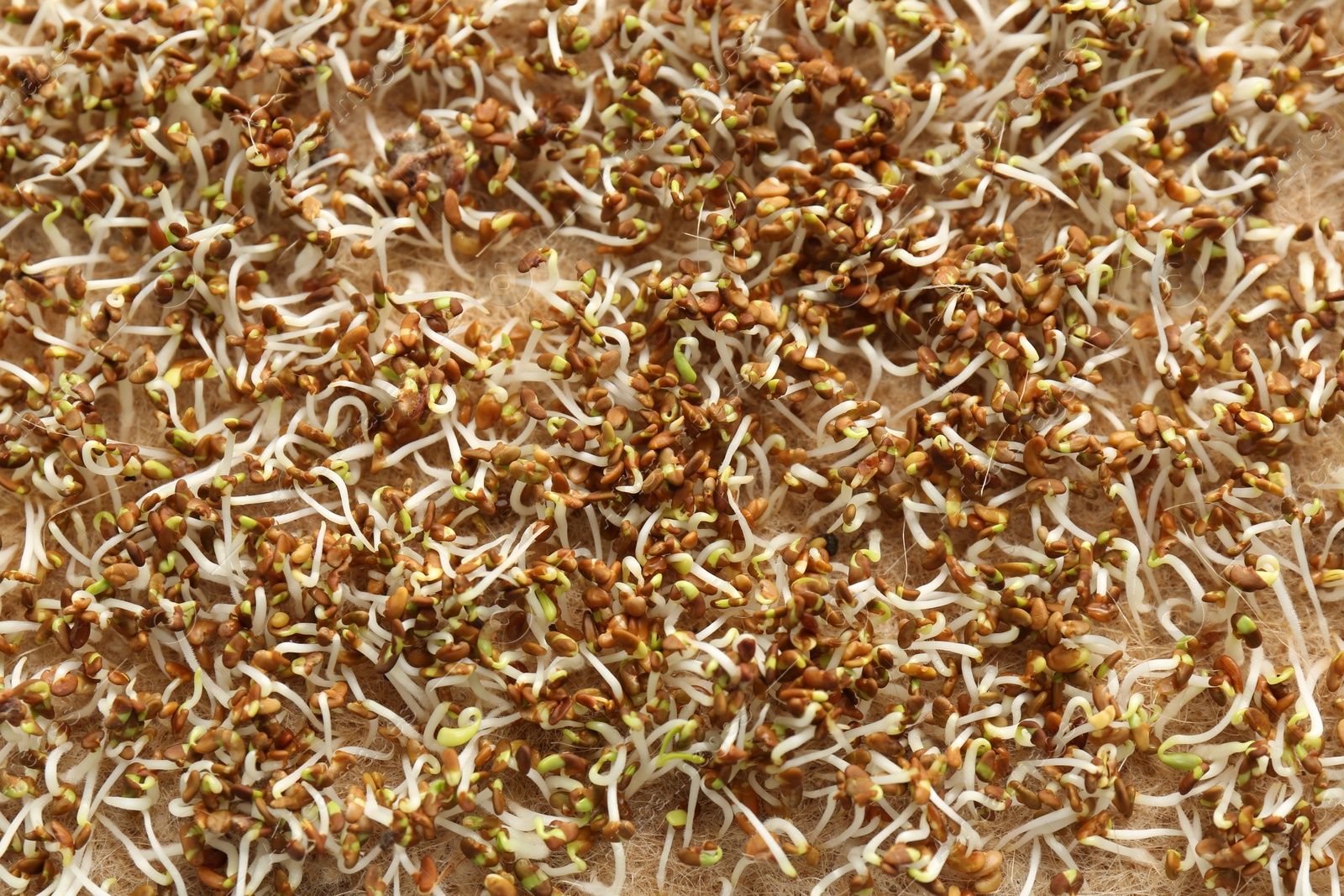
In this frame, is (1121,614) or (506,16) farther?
(506,16)

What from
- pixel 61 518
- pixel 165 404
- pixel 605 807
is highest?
pixel 165 404

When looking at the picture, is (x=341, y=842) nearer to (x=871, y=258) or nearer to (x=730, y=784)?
(x=730, y=784)

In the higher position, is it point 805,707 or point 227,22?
point 227,22

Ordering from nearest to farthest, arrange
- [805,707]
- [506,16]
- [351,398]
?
[805,707], [351,398], [506,16]

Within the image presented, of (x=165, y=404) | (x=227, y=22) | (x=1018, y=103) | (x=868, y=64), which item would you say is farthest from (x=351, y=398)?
(x=1018, y=103)

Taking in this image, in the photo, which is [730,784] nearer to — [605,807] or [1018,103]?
[605,807]

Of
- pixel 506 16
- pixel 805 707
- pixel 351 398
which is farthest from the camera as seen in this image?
pixel 506 16
